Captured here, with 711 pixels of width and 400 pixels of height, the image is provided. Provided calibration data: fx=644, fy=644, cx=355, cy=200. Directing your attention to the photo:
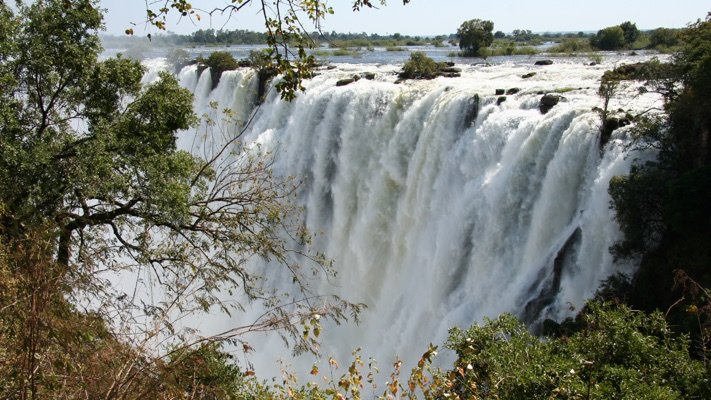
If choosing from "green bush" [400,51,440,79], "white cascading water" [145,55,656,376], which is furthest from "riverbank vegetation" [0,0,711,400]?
"green bush" [400,51,440,79]

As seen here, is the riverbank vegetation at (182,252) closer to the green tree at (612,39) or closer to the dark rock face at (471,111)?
the dark rock face at (471,111)

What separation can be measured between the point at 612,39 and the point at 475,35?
338 inches

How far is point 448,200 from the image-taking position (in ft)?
53.3

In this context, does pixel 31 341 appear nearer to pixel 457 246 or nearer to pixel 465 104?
pixel 457 246

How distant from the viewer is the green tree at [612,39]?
4009 cm

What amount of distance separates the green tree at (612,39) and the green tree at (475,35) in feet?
23.4

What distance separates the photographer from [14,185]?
793 centimetres

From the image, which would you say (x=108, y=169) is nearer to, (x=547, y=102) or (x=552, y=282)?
(x=552, y=282)

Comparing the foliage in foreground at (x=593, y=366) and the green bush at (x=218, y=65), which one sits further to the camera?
the green bush at (x=218, y=65)

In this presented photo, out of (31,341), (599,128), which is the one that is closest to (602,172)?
(599,128)

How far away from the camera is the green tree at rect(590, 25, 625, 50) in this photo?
4009 centimetres

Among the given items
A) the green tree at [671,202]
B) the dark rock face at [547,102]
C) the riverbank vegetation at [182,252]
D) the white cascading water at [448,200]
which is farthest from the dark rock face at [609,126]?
the dark rock face at [547,102]

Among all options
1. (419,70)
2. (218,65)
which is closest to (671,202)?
(419,70)

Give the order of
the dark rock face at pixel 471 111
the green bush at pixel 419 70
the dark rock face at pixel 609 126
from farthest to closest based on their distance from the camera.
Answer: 1. the green bush at pixel 419 70
2. the dark rock face at pixel 471 111
3. the dark rock face at pixel 609 126
